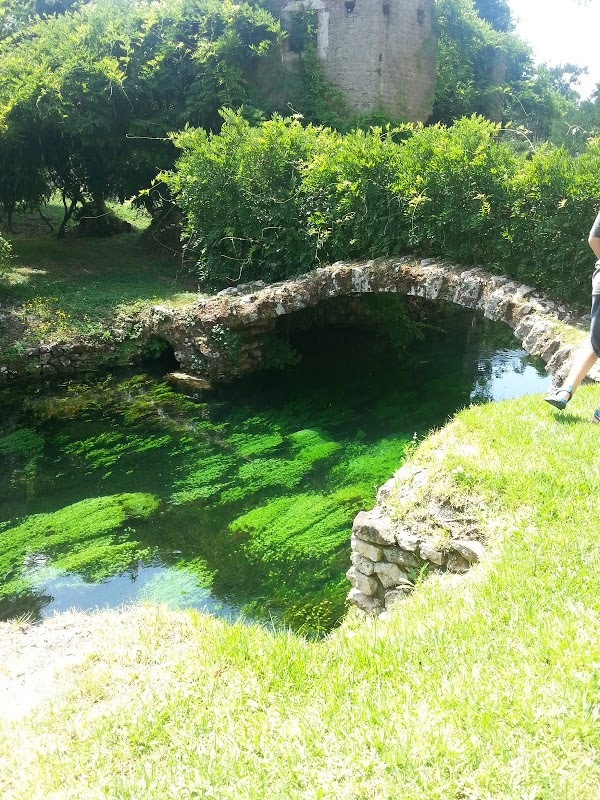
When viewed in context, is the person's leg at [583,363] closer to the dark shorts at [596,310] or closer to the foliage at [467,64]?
the dark shorts at [596,310]

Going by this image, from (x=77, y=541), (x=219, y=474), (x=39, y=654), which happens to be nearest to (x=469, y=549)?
(x=39, y=654)

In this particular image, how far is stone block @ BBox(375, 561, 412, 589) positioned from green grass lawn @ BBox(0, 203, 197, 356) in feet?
33.1

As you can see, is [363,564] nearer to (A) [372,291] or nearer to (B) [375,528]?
(B) [375,528]

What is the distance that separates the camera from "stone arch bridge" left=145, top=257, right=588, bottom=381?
878 cm

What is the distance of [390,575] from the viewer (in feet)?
16.0

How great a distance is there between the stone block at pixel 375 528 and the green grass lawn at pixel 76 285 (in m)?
9.82

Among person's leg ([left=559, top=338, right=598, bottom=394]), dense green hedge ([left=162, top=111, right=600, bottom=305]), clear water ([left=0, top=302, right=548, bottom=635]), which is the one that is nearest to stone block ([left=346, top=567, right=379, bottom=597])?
clear water ([left=0, top=302, right=548, bottom=635])

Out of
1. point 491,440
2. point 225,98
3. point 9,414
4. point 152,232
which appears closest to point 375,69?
point 225,98

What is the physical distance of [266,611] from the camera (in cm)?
612

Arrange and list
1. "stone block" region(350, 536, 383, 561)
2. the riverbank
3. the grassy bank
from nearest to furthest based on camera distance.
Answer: the grassy bank, "stone block" region(350, 536, 383, 561), the riverbank

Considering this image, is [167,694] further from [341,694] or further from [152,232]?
[152,232]

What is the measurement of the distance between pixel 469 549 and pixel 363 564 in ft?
3.67

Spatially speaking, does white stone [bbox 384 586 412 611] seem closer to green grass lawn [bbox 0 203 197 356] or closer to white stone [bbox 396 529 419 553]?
white stone [bbox 396 529 419 553]

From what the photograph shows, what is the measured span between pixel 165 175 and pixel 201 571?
415 inches
